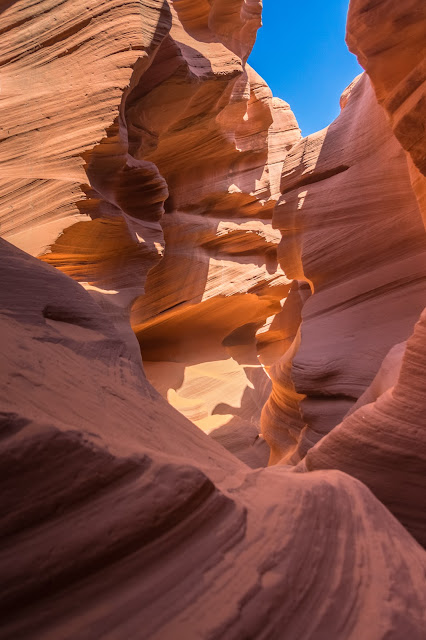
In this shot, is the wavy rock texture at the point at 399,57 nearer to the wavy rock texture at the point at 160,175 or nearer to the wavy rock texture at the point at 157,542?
the wavy rock texture at the point at 160,175

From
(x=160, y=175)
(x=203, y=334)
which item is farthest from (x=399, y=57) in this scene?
(x=203, y=334)

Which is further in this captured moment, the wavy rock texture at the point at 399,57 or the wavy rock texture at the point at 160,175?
the wavy rock texture at the point at 160,175

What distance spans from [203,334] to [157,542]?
9921 mm

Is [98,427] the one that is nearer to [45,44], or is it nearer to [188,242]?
[45,44]

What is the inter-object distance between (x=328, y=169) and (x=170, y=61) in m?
3.13

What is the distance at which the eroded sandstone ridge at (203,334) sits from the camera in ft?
3.65

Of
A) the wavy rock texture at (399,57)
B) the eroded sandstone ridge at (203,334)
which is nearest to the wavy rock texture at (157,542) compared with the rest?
the eroded sandstone ridge at (203,334)

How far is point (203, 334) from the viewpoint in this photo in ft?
36.5

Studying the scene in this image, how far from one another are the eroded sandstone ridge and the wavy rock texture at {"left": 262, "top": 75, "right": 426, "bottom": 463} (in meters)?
0.03

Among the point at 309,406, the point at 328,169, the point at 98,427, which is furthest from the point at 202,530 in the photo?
the point at 328,169

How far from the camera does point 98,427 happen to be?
1.46 m

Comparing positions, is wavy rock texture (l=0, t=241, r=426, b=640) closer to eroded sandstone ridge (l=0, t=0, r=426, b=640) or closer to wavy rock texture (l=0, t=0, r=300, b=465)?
eroded sandstone ridge (l=0, t=0, r=426, b=640)

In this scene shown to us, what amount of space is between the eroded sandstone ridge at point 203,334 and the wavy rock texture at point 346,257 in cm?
3

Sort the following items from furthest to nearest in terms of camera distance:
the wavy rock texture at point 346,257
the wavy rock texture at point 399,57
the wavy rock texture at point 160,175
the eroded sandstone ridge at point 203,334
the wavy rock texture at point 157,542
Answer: the wavy rock texture at point 160,175 < the wavy rock texture at point 346,257 < the wavy rock texture at point 399,57 < the eroded sandstone ridge at point 203,334 < the wavy rock texture at point 157,542
